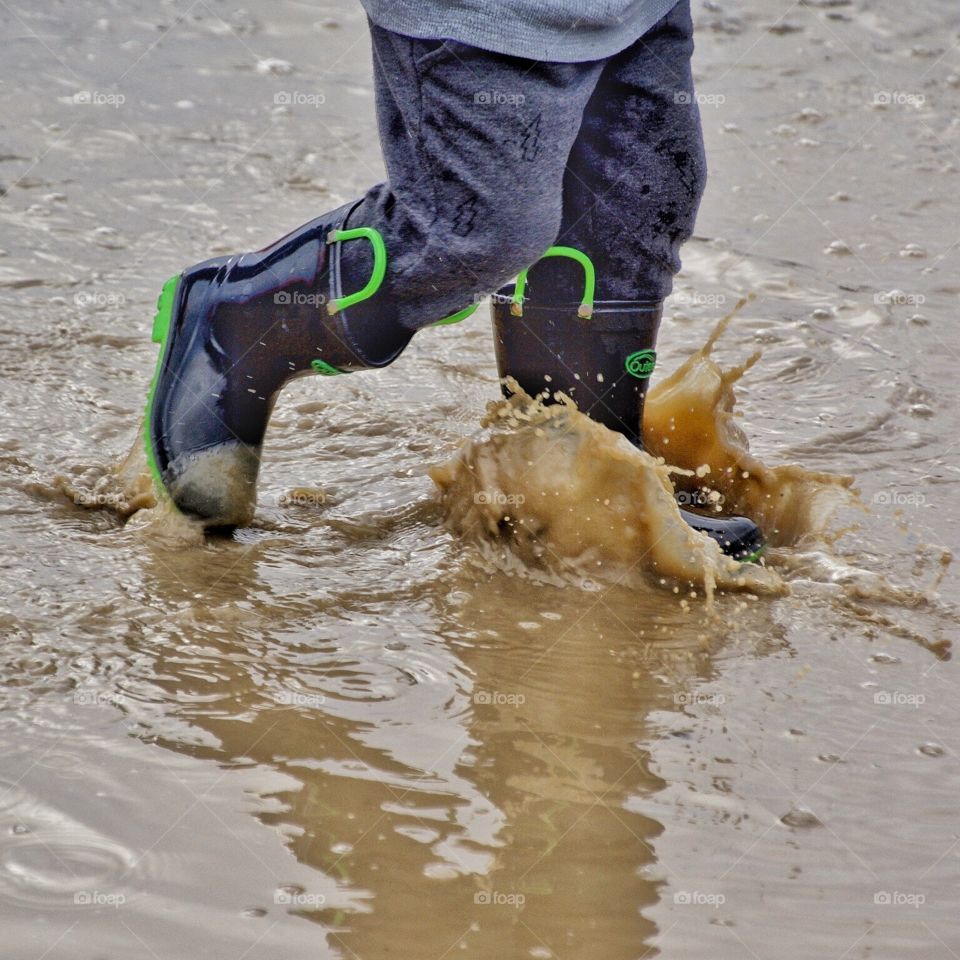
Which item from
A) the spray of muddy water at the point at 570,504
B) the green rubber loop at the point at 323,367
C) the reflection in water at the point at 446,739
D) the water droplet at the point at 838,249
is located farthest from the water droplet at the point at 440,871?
the water droplet at the point at 838,249

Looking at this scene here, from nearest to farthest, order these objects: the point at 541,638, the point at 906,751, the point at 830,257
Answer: the point at 906,751 → the point at 541,638 → the point at 830,257

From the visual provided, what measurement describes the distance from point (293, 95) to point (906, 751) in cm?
317

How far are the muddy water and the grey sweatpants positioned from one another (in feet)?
1.25

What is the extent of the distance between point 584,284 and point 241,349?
0.51m

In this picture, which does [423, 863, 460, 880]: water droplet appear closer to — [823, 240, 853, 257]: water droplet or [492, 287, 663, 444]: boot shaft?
[492, 287, 663, 444]: boot shaft

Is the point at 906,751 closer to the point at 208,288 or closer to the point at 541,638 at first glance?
the point at 541,638

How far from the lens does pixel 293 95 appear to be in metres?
4.10

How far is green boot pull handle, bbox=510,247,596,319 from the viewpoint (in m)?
1.90

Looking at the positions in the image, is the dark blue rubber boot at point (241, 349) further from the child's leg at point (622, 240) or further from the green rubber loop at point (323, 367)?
the child's leg at point (622, 240)

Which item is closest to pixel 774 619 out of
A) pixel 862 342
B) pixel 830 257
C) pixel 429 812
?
pixel 429 812

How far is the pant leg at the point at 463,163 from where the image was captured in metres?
1.54

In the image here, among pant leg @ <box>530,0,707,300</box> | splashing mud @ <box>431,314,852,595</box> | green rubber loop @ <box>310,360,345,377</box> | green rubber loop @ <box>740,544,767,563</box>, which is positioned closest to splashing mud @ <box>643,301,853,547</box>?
splashing mud @ <box>431,314,852,595</box>

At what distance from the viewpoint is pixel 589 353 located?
194 centimetres

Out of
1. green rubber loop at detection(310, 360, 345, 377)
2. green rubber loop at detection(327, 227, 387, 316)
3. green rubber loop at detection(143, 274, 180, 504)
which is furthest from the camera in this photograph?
green rubber loop at detection(143, 274, 180, 504)
